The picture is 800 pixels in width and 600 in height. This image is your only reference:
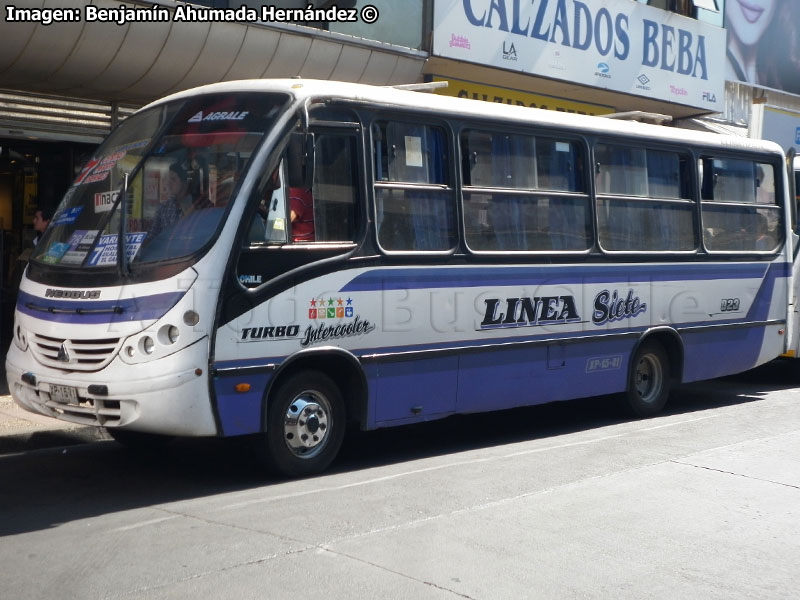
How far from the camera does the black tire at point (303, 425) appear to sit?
24.7 feet

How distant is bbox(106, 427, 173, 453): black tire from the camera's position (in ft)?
28.3

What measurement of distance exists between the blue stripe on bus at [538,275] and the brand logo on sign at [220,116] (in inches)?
58.3

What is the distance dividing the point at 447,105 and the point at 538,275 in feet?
5.89

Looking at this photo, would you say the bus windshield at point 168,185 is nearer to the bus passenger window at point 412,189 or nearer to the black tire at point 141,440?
the bus passenger window at point 412,189

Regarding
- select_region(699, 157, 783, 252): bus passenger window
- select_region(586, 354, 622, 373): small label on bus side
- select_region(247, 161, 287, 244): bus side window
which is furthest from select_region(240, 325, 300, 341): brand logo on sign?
select_region(699, 157, 783, 252): bus passenger window

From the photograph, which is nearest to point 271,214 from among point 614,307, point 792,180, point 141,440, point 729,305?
point 141,440

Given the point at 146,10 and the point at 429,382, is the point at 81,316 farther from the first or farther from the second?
the point at 146,10

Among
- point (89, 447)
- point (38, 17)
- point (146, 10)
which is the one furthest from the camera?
point (146, 10)

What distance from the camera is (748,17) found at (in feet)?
72.0

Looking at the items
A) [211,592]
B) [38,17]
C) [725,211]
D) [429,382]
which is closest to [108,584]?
[211,592]

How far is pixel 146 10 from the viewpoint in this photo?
1147cm

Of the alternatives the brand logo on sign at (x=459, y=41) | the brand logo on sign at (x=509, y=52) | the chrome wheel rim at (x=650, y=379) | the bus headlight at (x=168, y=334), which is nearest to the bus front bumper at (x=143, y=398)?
the bus headlight at (x=168, y=334)

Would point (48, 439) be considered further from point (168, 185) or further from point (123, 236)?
point (168, 185)

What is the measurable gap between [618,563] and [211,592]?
86.9 inches
